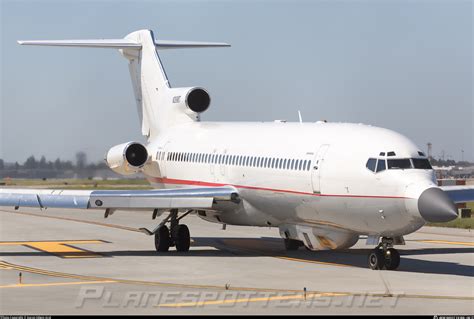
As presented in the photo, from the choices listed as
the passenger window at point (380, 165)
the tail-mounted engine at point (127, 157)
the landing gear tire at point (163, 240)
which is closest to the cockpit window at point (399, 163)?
the passenger window at point (380, 165)

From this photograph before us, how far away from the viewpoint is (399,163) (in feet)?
74.2

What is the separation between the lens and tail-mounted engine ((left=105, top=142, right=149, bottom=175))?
3300 centimetres

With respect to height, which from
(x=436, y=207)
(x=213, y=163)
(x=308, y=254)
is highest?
(x=436, y=207)

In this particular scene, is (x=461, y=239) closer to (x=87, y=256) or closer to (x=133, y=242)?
(x=133, y=242)

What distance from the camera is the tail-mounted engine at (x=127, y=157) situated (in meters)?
33.0

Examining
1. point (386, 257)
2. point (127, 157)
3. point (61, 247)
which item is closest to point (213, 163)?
point (127, 157)

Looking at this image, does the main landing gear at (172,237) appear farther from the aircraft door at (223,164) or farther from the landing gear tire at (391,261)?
the landing gear tire at (391,261)

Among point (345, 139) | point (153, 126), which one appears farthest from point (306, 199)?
point (153, 126)

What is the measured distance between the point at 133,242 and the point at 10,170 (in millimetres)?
73949

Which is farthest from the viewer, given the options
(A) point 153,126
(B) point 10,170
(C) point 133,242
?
(B) point 10,170

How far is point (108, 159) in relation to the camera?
33.8m

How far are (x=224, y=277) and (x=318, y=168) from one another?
4116mm

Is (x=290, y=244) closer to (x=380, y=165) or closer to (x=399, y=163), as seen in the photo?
(x=380, y=165)

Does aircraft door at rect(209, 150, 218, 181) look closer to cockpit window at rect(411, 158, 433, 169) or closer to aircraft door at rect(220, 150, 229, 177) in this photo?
aircraft door at rect(220, 150, 229, 177)
